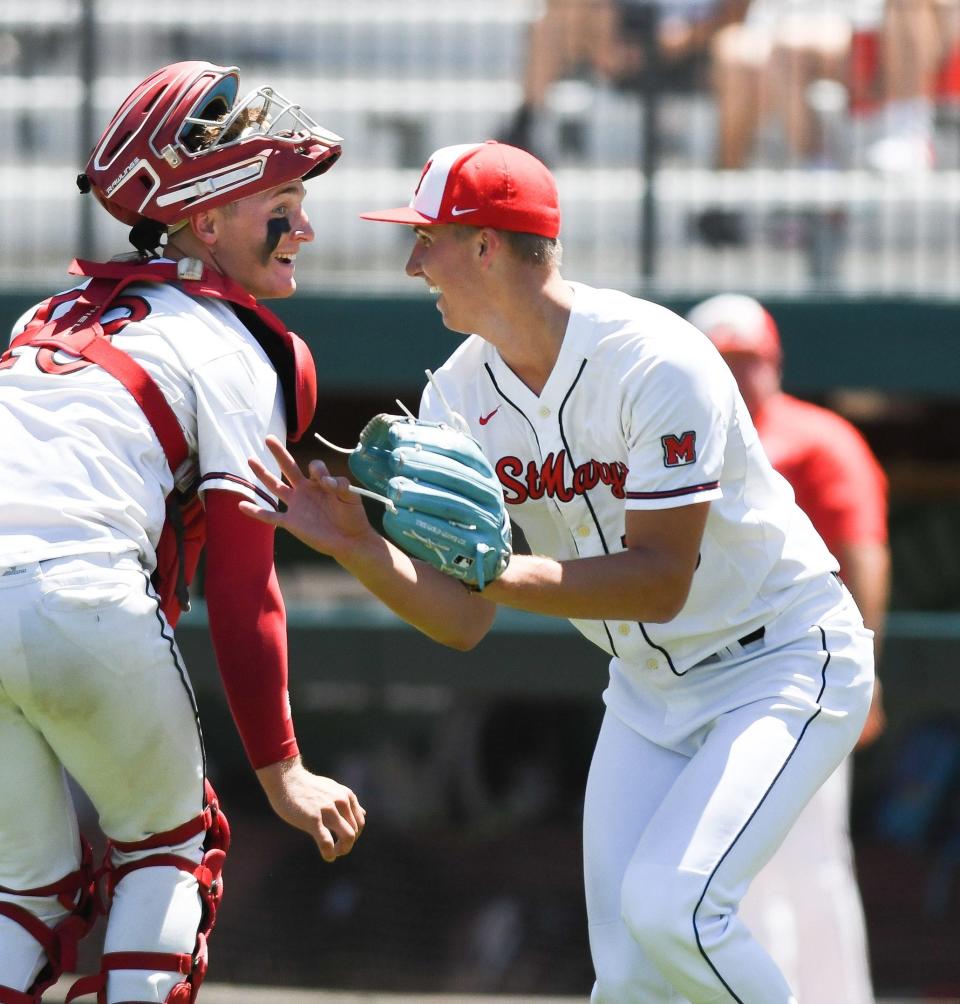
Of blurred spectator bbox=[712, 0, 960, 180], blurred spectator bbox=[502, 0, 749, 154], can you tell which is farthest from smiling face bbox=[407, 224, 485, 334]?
blurred spectator bbox=[712, 0, 960, 180]

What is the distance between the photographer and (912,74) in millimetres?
7359

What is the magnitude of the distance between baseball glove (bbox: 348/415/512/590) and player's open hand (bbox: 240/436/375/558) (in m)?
0.07

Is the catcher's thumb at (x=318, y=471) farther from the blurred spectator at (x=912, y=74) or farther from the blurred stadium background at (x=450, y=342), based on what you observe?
the blurred spectator at (x=912, y=74)

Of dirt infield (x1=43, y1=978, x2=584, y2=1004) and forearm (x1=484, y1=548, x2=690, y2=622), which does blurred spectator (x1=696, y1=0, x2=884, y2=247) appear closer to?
dirt infield (x1=43, y1=978, x2=584, y2=1004)

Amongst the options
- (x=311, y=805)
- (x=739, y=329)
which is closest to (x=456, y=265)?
(x=311, y=805)

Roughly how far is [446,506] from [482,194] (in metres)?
0.66

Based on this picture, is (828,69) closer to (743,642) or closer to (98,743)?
(743,642)

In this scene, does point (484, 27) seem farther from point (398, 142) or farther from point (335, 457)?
point (335, 457)

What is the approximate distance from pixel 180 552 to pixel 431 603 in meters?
0.46

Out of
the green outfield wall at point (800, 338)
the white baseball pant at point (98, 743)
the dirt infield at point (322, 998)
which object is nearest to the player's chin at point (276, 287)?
the white baseball pant at point (98, 743)

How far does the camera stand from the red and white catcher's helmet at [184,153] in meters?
2.93

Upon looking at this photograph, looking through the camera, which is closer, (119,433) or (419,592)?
(119,433)

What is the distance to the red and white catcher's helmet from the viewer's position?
293 cm

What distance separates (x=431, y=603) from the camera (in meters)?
2.99
